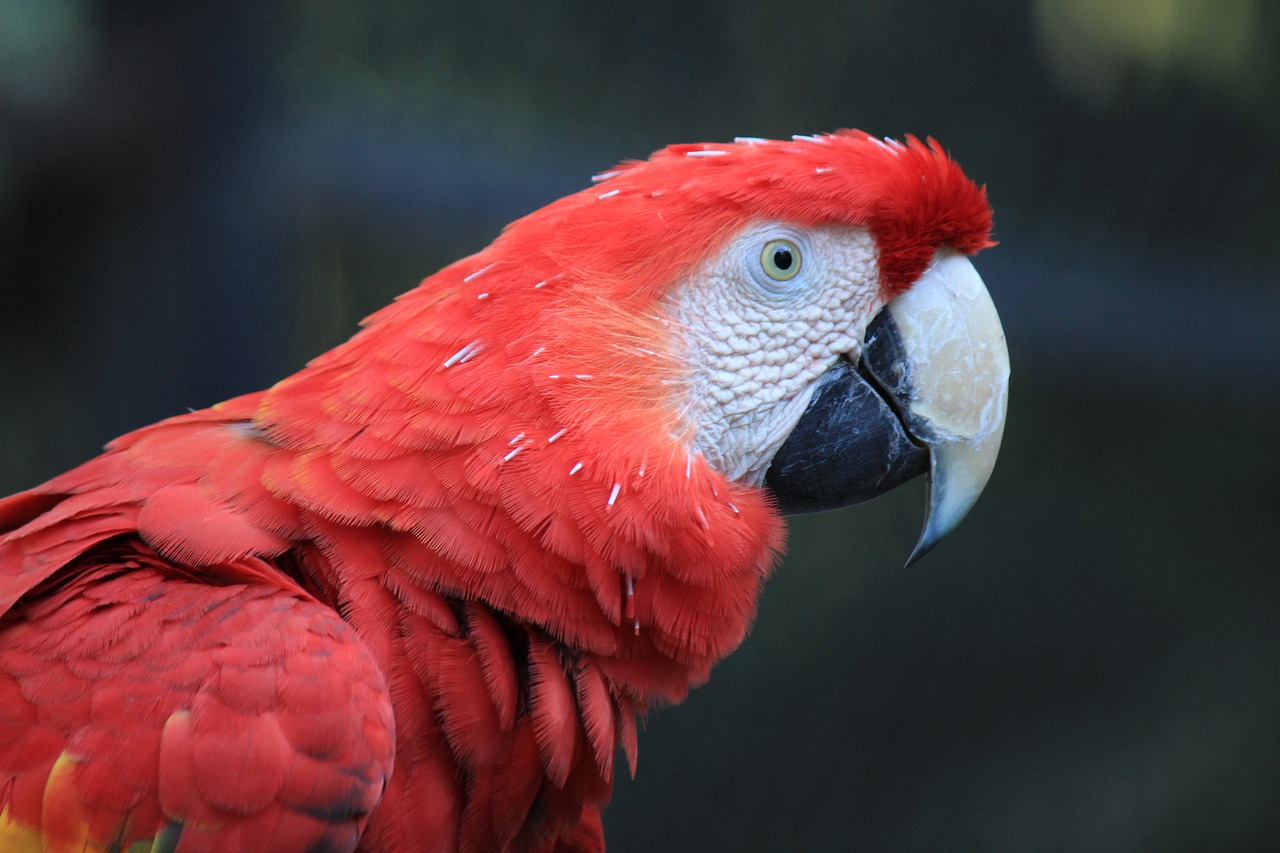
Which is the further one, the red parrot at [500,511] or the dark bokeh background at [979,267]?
the dark bokeh background at [979,267]

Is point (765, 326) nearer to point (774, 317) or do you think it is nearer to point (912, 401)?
point (774, 317)

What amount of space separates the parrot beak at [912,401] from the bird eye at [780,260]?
11cm

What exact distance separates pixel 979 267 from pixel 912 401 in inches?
35.7

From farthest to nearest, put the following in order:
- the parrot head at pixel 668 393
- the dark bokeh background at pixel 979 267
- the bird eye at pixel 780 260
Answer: the dark bokeh background at pixel 979 267 → the bird eye at pixel 780 260 → the parrot head at pixel 668 393

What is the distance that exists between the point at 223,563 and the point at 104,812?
0.20m

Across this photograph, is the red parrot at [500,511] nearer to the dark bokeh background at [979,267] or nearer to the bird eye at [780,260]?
the bird eye at [780,260]

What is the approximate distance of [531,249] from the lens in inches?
37.4

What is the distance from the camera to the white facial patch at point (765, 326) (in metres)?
0.96

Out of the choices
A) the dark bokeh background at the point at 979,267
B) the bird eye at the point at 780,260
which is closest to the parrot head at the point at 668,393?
the bird eye at the point at 780,260

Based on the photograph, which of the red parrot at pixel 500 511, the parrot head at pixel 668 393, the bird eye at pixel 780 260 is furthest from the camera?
the bird eye at pixel 780 260

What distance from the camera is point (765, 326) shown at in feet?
3.18

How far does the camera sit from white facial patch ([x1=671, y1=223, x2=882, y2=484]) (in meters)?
0.96

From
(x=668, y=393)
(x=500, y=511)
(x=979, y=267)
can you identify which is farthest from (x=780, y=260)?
(x=979, y=267)

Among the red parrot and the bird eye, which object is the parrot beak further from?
the bird eye
